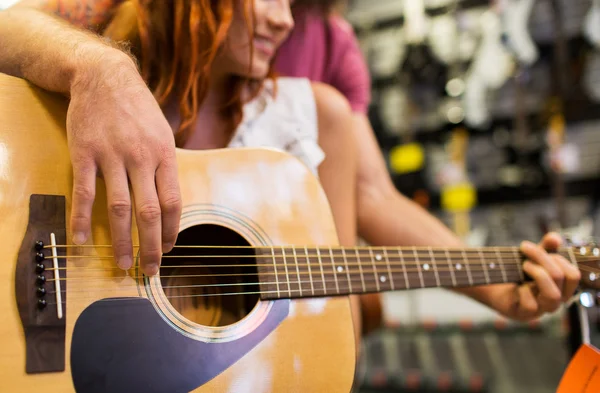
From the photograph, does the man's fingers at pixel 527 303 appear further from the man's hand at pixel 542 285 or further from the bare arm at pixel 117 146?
the bare arm at pixel 117 146

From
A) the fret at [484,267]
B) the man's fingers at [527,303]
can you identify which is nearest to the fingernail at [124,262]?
the fret at [484,267]

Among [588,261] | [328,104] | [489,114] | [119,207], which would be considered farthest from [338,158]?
[489,114]

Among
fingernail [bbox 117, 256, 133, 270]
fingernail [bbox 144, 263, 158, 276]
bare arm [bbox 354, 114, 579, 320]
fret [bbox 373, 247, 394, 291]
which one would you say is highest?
fingernail [bbox 117, 256, 133, 270]

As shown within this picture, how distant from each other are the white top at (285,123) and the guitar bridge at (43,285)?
0.42 meters

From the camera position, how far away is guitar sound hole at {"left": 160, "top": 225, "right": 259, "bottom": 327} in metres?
0.74

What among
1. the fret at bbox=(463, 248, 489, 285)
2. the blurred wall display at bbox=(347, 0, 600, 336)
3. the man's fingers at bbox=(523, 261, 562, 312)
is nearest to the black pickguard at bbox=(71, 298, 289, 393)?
the fret at bbox=(463, 248, 489, 285)

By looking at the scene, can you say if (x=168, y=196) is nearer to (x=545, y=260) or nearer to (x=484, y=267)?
(x=484, y=267)

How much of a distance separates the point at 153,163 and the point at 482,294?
31.4 inches

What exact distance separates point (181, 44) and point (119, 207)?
39cm

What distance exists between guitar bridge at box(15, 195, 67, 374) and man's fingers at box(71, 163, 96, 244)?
0.03 meters

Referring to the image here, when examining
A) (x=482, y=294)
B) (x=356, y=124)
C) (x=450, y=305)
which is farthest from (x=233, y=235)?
(x=450, y=305)

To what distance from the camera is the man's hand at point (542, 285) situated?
1.02 m

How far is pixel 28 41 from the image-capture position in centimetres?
70

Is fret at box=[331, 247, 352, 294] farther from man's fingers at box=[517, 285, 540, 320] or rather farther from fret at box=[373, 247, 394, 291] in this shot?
man's fingers at box=[517, 285, 540, 320]
